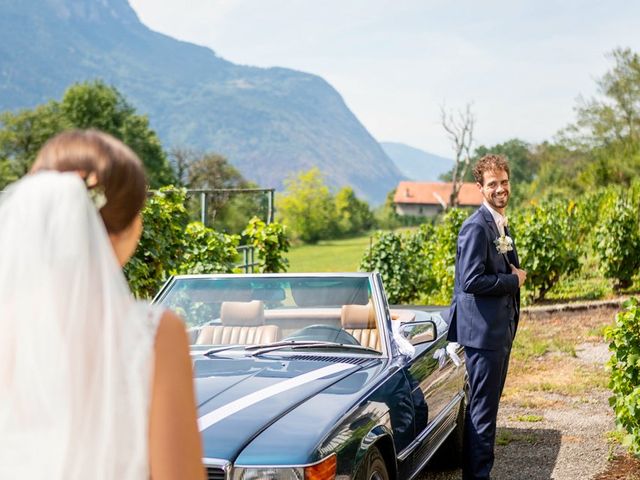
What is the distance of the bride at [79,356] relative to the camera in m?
1.42

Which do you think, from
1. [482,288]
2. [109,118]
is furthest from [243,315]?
[109,118]

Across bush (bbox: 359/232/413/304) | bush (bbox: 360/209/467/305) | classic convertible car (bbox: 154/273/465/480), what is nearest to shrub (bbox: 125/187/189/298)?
classic convertible car (bbox: 154/273/465/480)

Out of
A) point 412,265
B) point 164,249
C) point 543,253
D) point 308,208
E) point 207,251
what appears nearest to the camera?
point 164,249

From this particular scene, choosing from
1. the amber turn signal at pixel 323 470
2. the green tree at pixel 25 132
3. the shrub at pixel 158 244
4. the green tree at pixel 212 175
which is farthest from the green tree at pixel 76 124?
the amber turn signal at pixel 323 470

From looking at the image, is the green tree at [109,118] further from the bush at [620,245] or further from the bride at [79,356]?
the bride at [79,356]

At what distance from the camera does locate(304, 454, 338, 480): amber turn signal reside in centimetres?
321

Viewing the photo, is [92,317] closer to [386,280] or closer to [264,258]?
[264,258]

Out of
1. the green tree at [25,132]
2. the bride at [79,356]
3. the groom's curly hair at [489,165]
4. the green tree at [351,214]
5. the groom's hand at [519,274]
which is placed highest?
the green tree at [25,132]

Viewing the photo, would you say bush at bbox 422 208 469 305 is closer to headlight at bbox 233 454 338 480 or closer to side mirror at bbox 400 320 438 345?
side mirror at bbox 400 320 438 345

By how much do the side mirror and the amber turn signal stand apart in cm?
163

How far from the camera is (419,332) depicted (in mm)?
5086

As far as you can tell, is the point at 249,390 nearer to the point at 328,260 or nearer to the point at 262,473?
the point at 262,473

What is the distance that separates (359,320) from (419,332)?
366 millimetres

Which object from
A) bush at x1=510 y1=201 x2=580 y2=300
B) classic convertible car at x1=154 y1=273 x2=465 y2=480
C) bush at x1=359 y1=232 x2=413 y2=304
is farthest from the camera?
bush at x1=359 y1=232 x2=413 y2=304
